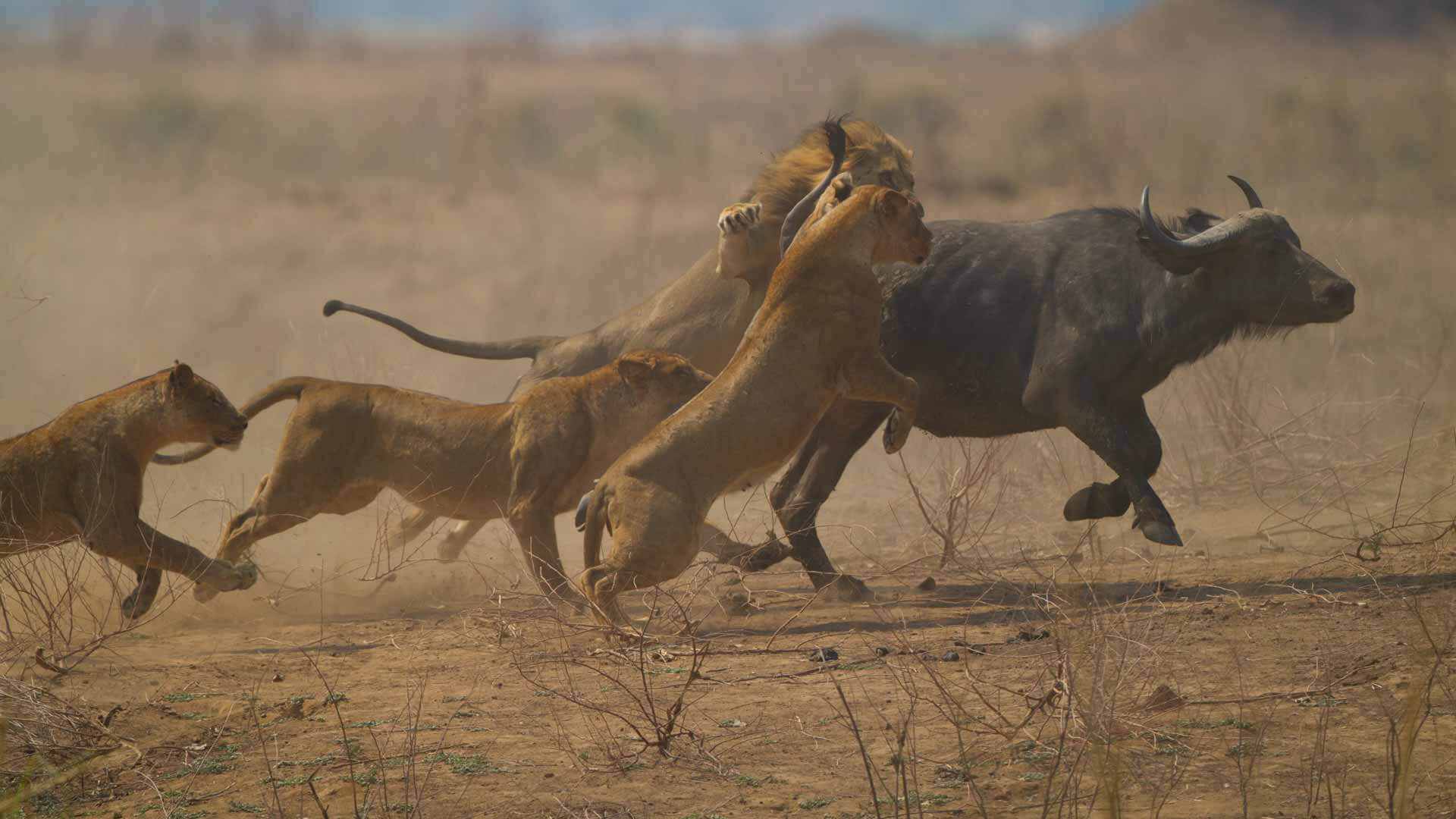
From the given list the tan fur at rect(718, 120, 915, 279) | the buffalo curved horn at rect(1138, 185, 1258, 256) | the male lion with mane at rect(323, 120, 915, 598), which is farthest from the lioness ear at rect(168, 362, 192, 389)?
the buffalo curved horn at rect(1138, 185, 1258, 256)

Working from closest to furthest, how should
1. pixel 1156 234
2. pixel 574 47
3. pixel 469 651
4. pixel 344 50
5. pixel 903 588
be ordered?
pixel 469 651, pixel 1156 234, pixel 903 588, pixel 344 50, pixel 574 47

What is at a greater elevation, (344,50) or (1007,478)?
(344,50)

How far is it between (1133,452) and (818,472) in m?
1.49

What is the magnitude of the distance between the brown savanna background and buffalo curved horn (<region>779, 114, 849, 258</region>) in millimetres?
1505

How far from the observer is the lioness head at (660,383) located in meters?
7.40

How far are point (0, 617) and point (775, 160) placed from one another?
4495 mm

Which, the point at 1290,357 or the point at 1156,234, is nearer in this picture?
the point at 1156,234

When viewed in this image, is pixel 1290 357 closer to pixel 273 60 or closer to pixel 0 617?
pixel 0 617

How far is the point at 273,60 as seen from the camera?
42250mm

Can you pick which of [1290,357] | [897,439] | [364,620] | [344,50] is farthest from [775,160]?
[344,50]

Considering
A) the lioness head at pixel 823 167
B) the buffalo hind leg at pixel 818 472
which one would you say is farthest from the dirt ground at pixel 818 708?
the lioness head at pixel 823 167

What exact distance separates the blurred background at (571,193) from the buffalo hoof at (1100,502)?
1.59 meters

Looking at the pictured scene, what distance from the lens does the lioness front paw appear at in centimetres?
830

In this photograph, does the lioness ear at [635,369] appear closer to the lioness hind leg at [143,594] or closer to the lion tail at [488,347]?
the lion tail at [488,347]
